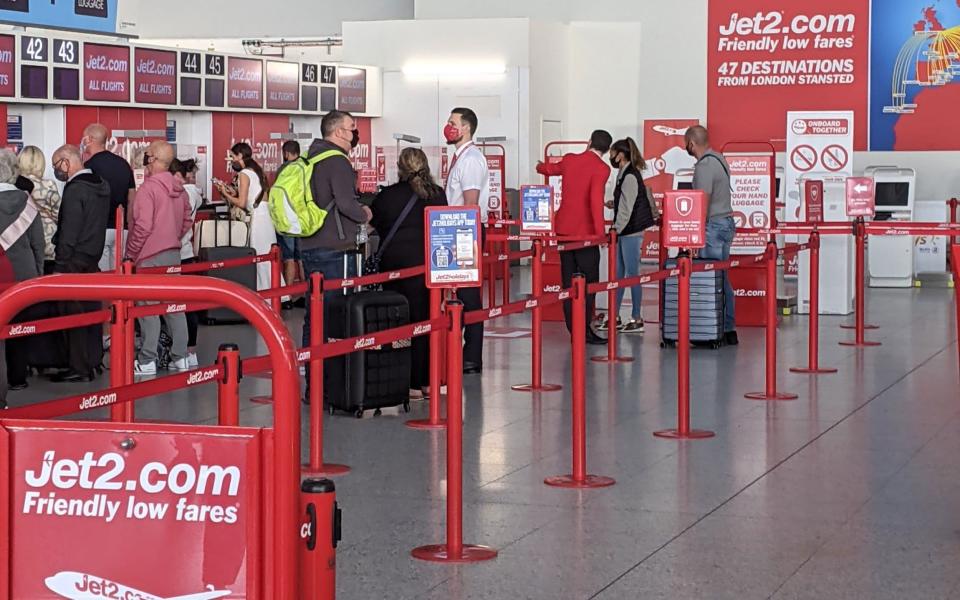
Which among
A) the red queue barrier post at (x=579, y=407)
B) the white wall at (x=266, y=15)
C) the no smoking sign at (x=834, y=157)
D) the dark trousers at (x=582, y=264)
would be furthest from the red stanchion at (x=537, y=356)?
the white wall at (x=266, y=15)

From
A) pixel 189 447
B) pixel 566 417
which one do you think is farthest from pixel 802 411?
pixel 189 447

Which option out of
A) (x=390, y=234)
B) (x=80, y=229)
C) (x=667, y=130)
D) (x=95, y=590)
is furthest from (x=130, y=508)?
(x=667, y=130)

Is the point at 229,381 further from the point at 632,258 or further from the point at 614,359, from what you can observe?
the point at 632,258

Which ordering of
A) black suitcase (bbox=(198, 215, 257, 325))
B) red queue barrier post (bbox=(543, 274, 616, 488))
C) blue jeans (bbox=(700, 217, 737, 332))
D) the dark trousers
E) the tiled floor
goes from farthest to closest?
1. black suitcase (bbox=(198, 215, 257, 325))
2. blue jeans (bbox=(700, 217, 737, 332))
3. the dark trousers
4. red queue barrier post (bbox=(543, 274, 616, 488))
5. the tiled floor

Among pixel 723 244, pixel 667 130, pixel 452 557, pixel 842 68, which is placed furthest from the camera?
pixel 667 130

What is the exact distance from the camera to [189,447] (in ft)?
9.82

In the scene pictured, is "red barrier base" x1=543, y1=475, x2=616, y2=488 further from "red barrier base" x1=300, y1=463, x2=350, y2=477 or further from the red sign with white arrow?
the red sign with white arrow

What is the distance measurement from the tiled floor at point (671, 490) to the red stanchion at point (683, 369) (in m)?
0.15

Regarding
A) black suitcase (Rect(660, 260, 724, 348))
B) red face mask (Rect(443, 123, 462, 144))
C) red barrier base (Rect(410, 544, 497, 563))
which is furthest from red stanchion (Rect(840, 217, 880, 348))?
red barrier base (Rect(410, 544, 497, 563))

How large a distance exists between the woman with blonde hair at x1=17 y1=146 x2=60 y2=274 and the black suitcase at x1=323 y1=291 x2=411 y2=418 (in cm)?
282

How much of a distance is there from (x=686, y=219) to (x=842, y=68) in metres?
12.1

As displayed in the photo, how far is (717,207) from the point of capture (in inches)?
480

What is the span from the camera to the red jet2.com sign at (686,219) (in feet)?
31.1

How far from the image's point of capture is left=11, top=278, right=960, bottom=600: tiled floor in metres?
5.26
